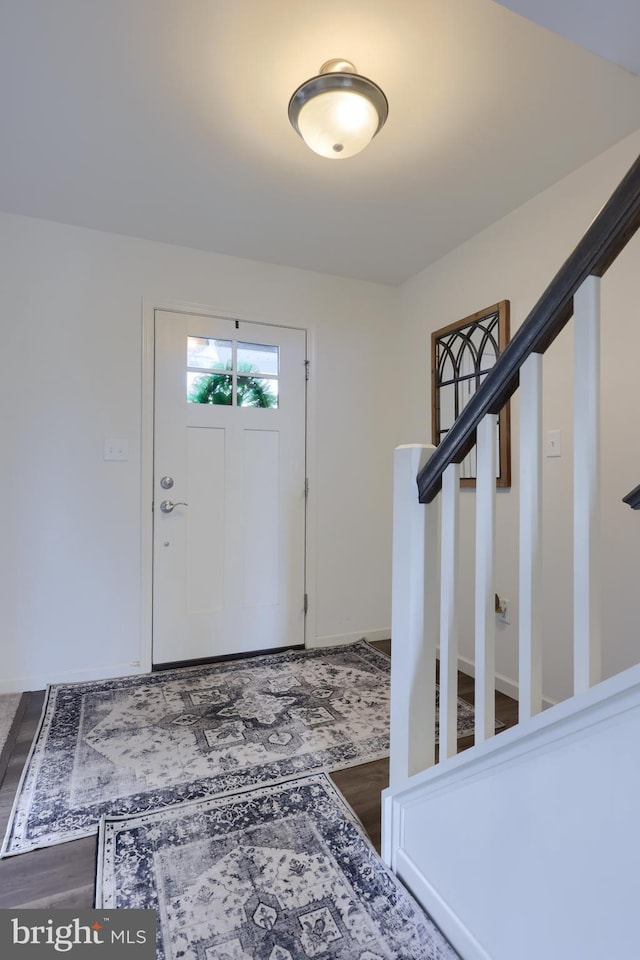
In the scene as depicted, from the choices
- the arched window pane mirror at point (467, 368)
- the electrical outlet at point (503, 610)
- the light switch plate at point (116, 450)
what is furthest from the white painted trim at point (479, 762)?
the light switch plate at point (116, 450)

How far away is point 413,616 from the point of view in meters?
1.28

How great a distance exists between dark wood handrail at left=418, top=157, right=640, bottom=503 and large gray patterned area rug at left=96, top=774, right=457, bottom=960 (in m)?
1.06

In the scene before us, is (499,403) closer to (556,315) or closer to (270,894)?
(556,315)

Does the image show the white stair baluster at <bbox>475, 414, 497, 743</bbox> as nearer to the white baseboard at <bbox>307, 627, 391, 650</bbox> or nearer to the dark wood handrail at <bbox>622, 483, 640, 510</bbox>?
the dark wood handrail at <bbox>622, 483, 640, 510</bbox>

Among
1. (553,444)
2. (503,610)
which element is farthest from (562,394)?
(503,610)

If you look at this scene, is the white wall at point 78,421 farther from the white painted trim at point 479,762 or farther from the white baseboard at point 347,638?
the white painted trim at point 479,762

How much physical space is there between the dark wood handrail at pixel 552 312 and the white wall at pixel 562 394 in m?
1.13

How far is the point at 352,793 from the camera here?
1.63 m

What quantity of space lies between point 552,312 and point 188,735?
201 centimetres

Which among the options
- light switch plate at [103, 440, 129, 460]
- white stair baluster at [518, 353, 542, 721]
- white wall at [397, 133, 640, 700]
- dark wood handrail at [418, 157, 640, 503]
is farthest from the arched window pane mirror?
light switch plate at [103, 440, 129, 460]

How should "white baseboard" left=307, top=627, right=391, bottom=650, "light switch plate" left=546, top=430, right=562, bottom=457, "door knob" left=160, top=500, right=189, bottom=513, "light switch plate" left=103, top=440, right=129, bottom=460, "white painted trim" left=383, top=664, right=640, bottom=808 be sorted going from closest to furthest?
"white painted trim" left=383, top=664, right=640, bottom=808, "light switch plate" left=546, top=430, right=562, bottom=457, "light switch plate" left=103, top=440, right=129, bottom=460, "door knob" left=160, top=500, right=189, bottom=513, "white baseboard" left=307, top=627, right=391, bottom=650

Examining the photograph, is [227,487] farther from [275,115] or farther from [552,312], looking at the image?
[552,312]

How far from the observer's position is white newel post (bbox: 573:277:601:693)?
850 millimetres

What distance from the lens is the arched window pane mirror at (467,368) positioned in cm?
243
